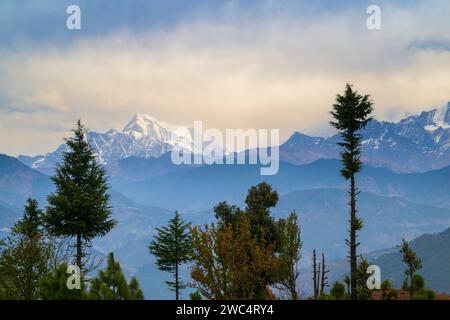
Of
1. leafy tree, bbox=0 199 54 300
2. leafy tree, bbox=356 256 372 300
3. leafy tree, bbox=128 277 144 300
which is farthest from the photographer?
leafy tree, bbox=0 199 54 300

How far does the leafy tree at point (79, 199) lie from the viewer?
38.9m

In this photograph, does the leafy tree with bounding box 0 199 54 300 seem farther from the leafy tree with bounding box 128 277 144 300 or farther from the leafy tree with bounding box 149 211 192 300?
the leafy tree with bounding box 149 211 192 300

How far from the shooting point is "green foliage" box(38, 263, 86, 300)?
2250 cm

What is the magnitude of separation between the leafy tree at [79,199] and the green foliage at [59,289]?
15.8m

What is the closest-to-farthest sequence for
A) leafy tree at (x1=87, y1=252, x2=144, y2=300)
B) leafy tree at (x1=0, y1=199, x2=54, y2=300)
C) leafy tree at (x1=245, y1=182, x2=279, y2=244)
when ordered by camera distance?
leafy tree at (x1=87, y1=252, x2=144, y2=300)
leafy tree at (x1=0, y1=199, x2=54, y2=300)
leafy tree at (x1=245, y1=182, x2=279, y2=244)

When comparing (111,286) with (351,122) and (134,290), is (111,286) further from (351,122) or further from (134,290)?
(351,122)

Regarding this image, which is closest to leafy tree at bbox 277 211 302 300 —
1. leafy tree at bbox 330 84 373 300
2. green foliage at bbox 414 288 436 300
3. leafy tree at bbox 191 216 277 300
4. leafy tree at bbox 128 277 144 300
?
leafy tree at bbox 330 84 373 300

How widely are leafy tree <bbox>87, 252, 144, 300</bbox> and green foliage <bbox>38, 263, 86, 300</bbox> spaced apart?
0.55 m

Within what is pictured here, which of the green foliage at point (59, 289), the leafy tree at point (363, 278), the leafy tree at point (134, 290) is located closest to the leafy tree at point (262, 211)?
the leafy tree at point (363, 278)

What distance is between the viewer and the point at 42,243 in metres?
39.8

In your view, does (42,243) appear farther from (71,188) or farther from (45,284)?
(45,284)
